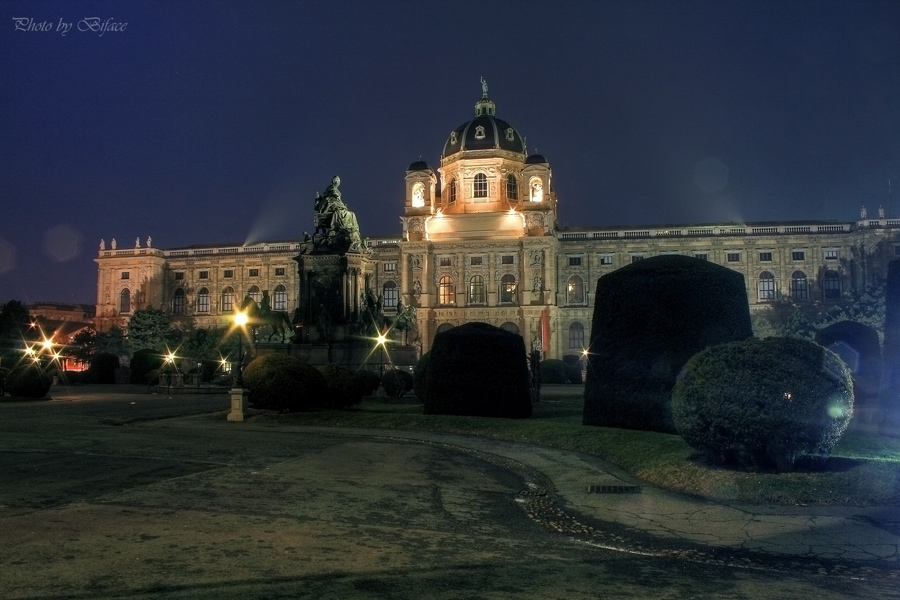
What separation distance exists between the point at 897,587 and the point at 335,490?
645cm

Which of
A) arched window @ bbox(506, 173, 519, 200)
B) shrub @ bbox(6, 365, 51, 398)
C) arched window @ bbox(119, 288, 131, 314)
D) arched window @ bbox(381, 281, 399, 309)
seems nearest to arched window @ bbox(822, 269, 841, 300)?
arched window @ bbox(506, 173, 519, 200)

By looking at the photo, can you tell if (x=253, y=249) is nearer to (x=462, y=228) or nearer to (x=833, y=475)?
(x=462, y=228)

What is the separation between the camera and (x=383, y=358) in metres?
34.7

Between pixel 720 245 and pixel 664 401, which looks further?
pixel 720 245

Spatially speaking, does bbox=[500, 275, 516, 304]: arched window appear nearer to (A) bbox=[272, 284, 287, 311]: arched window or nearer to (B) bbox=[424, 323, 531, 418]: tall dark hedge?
(A) bbox=[272, 284, 287, 311]: arched window

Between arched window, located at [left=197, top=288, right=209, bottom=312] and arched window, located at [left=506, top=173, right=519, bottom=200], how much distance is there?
126 feet

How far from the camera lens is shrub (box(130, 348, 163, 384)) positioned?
4775 centimetres

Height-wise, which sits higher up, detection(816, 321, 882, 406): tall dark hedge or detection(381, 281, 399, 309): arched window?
detection(381, 281, 399, 309): arched window

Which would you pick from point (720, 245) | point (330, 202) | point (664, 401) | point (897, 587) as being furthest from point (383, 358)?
point (720, 245)

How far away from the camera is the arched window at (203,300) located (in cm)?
9319

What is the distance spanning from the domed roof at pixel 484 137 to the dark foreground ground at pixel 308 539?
249 feet

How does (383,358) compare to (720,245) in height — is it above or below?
below

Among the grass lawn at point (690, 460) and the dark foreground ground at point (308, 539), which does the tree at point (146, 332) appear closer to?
the grass lawn at point (690, 460)

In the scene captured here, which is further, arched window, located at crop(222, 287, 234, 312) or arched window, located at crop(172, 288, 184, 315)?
arched window, located at crop(172, 288, 184, 315)
